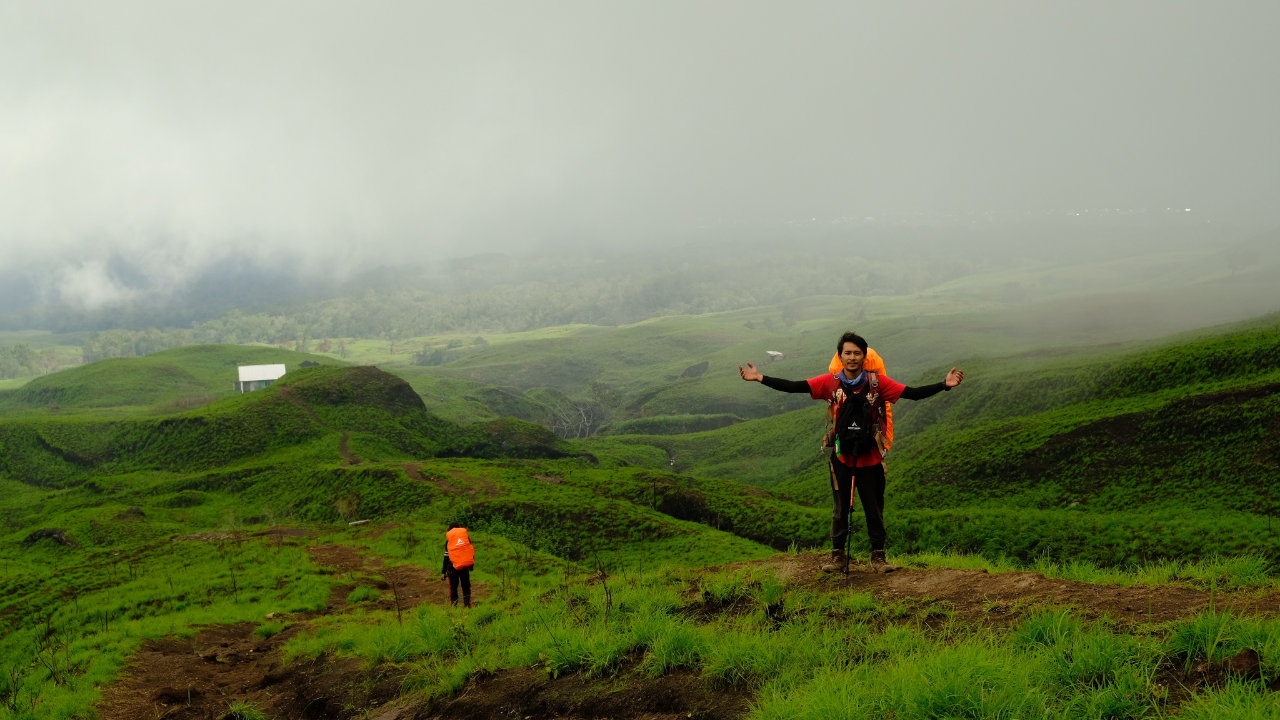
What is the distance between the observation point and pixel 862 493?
43.9ft

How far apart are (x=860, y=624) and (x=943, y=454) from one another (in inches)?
3437

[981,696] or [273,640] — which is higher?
[981,696]

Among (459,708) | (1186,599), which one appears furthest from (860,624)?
(459,708)

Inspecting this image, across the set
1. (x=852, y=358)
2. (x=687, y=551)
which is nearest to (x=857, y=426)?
(x=852, y=358)

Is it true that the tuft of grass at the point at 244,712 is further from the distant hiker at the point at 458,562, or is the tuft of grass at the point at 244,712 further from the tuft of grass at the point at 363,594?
the tuft of grass at the point at 363,594

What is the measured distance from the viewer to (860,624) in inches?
409

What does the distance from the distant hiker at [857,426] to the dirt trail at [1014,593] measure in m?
0.76

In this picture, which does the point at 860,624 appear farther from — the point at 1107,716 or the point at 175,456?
the point at 175,456

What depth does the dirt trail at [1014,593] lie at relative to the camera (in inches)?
363

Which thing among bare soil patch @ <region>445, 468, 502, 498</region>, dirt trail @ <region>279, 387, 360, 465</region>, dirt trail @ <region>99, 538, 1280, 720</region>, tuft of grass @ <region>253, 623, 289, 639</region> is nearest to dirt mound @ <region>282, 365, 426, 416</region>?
dirt trail @ <region>279, 387, 360, 465</region>

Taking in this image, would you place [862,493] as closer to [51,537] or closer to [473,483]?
[473,483]

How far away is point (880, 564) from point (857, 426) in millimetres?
3106

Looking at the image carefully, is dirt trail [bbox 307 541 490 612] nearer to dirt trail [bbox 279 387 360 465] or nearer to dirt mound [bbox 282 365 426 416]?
dirt trail [bbox 279 387 360 465]

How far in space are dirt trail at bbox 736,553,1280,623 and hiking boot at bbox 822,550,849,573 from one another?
179mm
